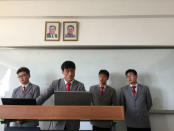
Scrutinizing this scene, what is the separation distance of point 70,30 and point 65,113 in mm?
1866

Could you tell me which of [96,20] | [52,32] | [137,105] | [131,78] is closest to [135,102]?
[137,105]

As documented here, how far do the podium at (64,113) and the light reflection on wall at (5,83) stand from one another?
1.60 m

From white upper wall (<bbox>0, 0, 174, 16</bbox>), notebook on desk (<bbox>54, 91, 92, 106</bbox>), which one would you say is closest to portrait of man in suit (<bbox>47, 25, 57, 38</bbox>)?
white upper wall (<bbox>0, 0, 174, 16</bbox>)

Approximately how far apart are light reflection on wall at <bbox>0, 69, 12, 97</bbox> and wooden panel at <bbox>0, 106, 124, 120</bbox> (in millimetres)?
1596

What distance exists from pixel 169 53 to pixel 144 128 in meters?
1.22

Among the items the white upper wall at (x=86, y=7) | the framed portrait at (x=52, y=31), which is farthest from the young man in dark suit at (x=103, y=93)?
the white upper wall at (x=86, y=7)

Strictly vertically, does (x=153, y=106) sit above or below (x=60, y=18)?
below

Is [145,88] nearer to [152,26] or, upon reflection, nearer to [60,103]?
[152,26]

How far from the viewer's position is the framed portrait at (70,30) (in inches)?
113

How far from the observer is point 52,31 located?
290cm

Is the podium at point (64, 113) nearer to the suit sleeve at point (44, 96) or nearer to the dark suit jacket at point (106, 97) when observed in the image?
the suit sleeve at point (44, 96)

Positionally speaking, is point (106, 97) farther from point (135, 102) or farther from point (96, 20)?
point (96, 20)

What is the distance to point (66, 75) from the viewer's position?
1.96 metres

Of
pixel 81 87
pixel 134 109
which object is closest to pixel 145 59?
pixel 134 109
